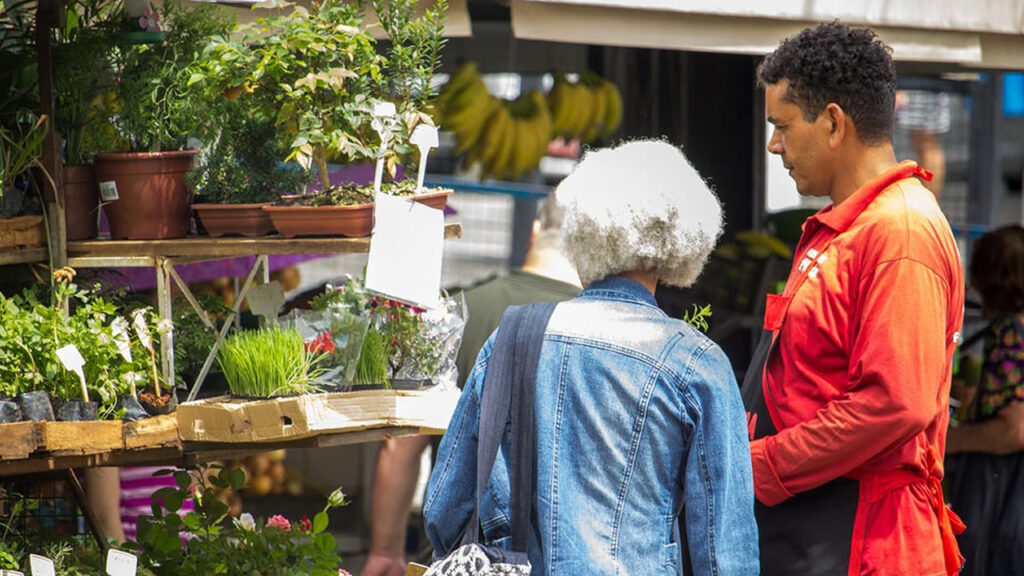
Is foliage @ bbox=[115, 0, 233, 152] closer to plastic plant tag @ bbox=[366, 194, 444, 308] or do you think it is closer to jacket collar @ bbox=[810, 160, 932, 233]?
plastic plant tag @ bbox=[366, 194, 444, 308]

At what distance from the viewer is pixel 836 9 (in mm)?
3639

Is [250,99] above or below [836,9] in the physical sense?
below

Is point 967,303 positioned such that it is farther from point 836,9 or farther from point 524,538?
point 524,538

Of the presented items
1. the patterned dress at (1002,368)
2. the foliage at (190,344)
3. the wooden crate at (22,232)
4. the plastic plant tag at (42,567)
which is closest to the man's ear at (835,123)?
the foliage at (190,344)

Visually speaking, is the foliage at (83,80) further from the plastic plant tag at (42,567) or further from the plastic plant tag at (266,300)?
the plastic plant tag at (42,567)

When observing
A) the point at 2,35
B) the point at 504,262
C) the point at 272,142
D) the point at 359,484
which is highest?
the point at 2,35

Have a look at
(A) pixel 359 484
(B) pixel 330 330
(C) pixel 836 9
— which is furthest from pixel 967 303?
(B) pixel 330 330

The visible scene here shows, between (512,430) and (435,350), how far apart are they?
0.62 metres

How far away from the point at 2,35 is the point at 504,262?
575 centimetres

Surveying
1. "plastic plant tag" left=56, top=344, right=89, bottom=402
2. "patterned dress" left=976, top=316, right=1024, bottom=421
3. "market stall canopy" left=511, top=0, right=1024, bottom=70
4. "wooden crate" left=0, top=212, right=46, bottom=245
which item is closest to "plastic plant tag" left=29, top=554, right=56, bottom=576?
"plastic plant tag" left=56, top=344, right=89, bottom=402

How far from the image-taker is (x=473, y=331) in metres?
3.98

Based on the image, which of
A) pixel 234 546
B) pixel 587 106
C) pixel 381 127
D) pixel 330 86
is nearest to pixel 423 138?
pixel 381 127

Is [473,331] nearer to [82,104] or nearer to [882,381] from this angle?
[82,104]

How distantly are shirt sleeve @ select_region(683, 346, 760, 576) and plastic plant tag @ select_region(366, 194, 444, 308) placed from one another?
0.65m
